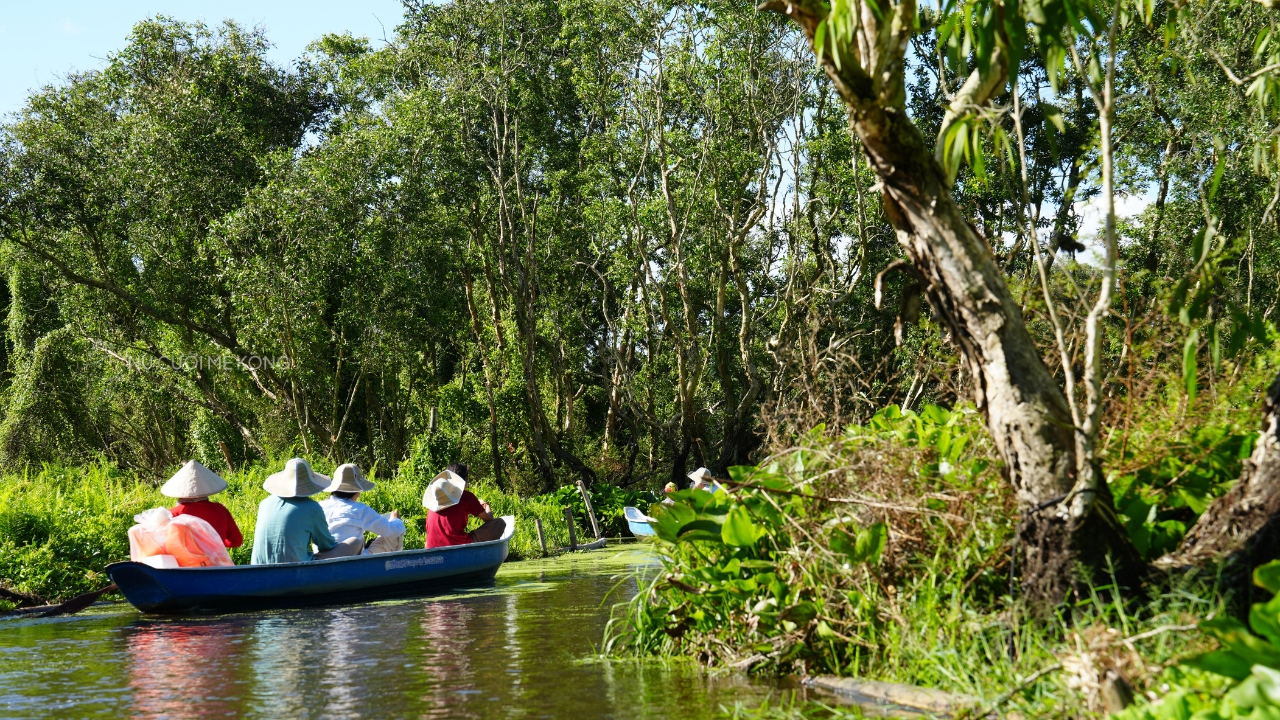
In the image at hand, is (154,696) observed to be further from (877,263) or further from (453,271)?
(453,271)

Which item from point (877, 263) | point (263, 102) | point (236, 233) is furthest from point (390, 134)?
point (877, 263)

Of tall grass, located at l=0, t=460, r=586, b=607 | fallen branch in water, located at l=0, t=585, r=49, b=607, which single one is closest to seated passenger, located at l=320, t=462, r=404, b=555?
tall grass, located at l=0, t=460, r=586, b=607

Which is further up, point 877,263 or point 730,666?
point 877,263

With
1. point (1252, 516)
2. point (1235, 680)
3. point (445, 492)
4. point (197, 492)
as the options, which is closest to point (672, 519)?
point (1252, 516)

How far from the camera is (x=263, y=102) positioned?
2894 cm

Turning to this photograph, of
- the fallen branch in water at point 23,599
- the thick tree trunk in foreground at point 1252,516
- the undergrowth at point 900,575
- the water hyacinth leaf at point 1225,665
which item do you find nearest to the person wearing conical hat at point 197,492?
the fallen branch in water at point 23,599

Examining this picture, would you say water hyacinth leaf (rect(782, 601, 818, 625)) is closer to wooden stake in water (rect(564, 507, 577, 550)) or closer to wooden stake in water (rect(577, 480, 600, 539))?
wooden stake in water (rect(564, 507, 577, 550))

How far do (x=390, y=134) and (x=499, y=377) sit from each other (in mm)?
7259

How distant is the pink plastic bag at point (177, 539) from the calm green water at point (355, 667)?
60cm

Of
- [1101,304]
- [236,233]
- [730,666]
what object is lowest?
[730,666]

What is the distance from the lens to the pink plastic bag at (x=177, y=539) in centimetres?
1105

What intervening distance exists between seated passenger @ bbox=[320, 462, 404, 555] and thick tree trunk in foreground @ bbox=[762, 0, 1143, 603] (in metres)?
8.93

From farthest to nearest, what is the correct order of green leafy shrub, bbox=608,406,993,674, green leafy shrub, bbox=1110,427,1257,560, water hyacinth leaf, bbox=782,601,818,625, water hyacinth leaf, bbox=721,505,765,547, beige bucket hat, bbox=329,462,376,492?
1. beige bucket hat, bbox=329,462,376,492
2. water hyacinth leaf, bbox=721,505,765,547
3. water hyacinth leaf, bbox=782,601,818,625
4. green leafy shrub, bbox=608,406,993,674
5. green leafy shrub, bbox=1110,427,1257,560

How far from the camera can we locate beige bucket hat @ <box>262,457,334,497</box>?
11438 millimetres
